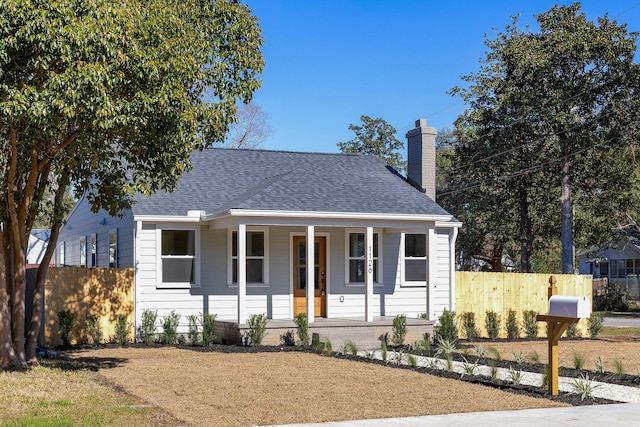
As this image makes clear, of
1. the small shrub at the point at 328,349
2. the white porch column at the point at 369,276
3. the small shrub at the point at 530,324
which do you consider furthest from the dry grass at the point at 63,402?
the small shrub at the point at 530,324

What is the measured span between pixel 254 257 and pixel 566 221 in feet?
58.5

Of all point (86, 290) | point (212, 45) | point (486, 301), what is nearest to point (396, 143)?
point (486, 301)

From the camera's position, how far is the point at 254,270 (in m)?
21.1

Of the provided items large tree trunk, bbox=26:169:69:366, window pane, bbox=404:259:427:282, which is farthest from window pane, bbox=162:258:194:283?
window pane, bbox=404:259:427:282

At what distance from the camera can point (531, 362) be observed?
55.4 ft

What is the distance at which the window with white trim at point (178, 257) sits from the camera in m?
20.5

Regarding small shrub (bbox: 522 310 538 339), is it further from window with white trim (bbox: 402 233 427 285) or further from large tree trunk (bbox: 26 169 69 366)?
large tree trunk (bbox: 26 169 69 366)

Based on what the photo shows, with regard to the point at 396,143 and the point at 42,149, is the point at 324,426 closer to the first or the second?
the point at 42,149

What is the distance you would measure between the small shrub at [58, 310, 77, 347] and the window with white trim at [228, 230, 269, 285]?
400cm

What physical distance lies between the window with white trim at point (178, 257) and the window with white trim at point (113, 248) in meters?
2.09

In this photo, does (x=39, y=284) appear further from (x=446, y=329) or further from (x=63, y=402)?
(x=446, y=329)

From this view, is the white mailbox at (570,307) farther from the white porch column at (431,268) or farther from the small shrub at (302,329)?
the white porch column at (431,268)

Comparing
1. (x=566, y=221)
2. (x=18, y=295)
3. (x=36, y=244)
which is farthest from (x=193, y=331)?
(x=36, y=244)

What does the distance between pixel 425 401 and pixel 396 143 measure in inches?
2060
